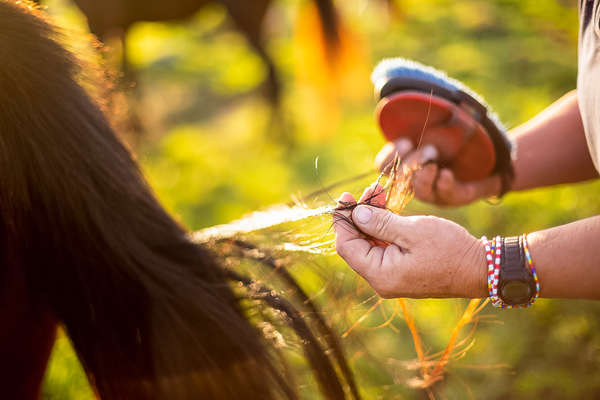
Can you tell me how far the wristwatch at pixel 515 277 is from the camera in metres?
0.81

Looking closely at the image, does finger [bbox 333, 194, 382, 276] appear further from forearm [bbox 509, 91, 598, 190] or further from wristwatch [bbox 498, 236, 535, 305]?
forearm [bbox 509, 91, 598, 190]

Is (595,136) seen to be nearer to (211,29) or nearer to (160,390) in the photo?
(160,390)

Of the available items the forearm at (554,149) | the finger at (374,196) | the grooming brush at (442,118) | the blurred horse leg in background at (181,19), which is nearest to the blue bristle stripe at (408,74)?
the grooming brush at (442,118)

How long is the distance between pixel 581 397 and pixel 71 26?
6.44 ft

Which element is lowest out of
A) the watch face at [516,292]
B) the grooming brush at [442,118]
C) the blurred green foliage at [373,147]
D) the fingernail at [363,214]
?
the blurred green foliage at [373,147]

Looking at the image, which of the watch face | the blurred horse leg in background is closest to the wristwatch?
the watch face

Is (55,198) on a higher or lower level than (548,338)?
higher

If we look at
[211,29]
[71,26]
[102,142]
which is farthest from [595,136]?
[211,29]

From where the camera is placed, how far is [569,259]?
794 mm

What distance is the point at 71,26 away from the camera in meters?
0.86

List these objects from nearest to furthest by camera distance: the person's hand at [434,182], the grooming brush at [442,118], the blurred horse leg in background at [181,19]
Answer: the grooming brush at [442,118] < the person's hand at [434,182] < the blurred horse leg in background at [181,19]

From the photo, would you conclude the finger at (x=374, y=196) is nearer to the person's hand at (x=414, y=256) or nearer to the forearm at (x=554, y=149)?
the person's hand at (x=414, y=256)

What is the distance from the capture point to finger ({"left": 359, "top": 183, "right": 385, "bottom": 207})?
0.89 m

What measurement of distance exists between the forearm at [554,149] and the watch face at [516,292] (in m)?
0.63
